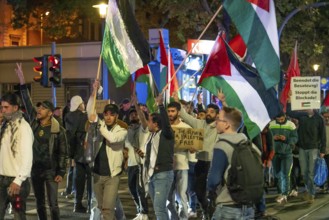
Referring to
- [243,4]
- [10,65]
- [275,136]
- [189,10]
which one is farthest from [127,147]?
[10,65]

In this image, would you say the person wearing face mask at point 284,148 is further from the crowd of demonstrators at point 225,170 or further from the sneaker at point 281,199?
the crowd of demonstrators at point 225,170

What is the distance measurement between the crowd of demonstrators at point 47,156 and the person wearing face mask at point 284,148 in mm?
5451

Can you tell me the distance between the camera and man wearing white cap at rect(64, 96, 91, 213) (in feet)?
37.0

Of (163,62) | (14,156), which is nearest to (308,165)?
(163,62)

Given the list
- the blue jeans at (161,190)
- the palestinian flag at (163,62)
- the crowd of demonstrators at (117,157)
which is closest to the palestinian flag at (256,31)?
the crowd of demonstrators at (117,157)

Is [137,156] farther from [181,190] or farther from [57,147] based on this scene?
[57,147]

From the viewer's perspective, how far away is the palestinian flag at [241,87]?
8.29 m

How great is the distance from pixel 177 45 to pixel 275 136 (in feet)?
67.0

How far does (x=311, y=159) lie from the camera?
42.4 ft

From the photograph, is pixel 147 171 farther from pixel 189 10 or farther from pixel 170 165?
pixel 189 10

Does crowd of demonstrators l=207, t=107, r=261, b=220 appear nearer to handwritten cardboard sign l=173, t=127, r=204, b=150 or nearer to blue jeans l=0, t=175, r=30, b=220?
blue jeans l=0, t=175, r=30, b=220

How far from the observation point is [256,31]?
866cm

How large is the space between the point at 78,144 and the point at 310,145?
4645mm

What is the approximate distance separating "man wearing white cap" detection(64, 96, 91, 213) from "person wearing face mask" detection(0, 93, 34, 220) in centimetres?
368
